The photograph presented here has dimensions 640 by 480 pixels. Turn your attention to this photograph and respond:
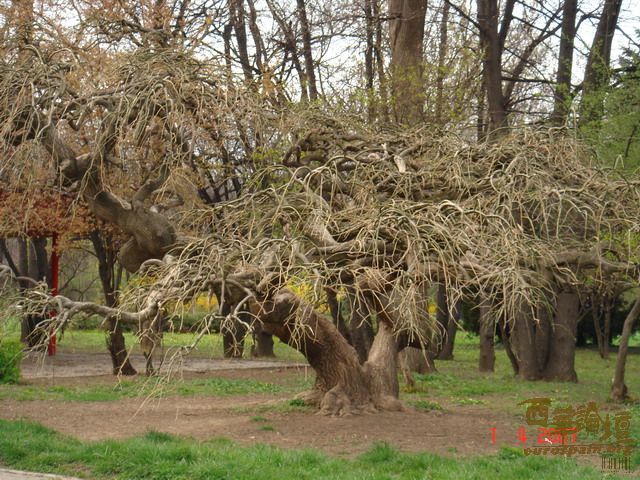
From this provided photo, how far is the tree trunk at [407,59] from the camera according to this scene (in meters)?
17.2

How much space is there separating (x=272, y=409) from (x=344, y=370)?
3.72ft

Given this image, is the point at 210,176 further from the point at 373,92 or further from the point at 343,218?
the point at 343,218

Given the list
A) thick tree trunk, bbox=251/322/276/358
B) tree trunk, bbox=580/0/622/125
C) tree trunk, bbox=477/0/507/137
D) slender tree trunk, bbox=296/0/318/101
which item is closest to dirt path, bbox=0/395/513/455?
tree trunk, bbox=580/0/622/125

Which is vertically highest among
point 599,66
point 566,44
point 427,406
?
point 566,44

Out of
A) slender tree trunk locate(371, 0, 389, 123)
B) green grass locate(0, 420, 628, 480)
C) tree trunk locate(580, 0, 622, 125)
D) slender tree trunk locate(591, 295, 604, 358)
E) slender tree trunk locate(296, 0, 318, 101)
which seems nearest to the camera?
green grass locate(0, 420, 628, 480)

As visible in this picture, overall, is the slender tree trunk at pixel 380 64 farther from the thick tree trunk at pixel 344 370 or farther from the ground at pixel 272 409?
the thick tree trunk at pixel 344 370

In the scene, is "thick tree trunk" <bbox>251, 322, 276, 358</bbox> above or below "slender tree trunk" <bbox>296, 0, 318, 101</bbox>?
below

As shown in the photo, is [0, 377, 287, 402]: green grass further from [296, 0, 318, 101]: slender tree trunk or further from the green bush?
[296, 0, 318, 101]: slender tree trunk

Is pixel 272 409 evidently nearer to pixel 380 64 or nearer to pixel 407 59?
pixel 407 59

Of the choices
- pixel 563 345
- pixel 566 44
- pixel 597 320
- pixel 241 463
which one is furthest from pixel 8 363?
pixel 597 320

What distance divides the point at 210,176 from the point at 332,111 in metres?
6.40

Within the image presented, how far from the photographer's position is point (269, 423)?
10.4 metres

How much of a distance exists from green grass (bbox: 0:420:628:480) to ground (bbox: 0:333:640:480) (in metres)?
0.50

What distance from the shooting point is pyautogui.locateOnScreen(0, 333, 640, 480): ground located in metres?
9.27
